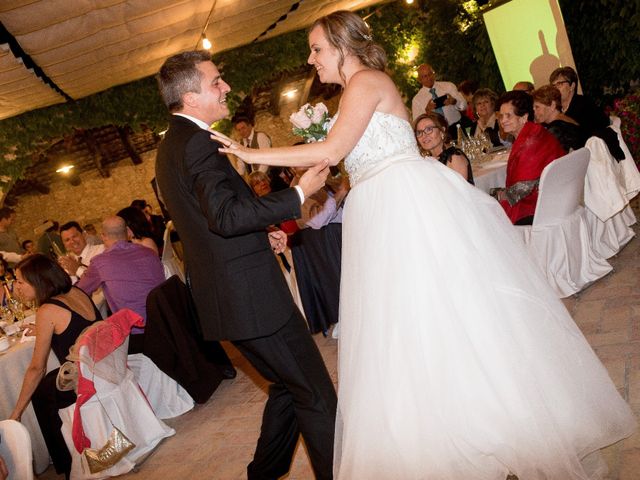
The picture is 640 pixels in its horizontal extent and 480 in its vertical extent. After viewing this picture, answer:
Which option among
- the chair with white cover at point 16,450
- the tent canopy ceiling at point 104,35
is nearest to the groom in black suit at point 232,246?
the chair with white cover at point 16,450

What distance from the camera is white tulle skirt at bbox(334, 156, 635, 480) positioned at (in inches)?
75.9

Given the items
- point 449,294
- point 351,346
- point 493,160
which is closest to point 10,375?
point 351,346

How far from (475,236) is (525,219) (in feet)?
6.58

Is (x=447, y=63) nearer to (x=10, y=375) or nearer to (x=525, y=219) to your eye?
(x=525, y=219)

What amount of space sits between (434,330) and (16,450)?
71.5 inches

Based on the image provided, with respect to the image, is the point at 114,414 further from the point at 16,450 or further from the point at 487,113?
the point at 487,113

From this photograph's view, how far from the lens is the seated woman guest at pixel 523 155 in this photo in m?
3.70

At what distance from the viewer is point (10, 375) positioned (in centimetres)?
388

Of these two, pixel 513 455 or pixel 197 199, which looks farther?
pixel 197 199

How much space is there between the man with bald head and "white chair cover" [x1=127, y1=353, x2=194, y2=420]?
490cm

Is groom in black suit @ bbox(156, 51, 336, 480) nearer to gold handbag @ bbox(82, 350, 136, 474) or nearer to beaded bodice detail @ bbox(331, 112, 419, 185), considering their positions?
beaded bodice detail @ bbox(331, 112, 419, 185)

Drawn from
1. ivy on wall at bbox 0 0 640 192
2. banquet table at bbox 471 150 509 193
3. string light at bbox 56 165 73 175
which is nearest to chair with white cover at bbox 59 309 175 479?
banquet table at bbox 471 150 509 193

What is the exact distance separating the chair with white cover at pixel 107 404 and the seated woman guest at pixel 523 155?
2.60 m

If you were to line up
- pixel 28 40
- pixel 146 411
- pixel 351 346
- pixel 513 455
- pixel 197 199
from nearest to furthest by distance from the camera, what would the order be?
1. pixel 513 455
2. pixel 197 199
3. pixel 351 346
4. pixel 146 411
5. pixel 28 40
